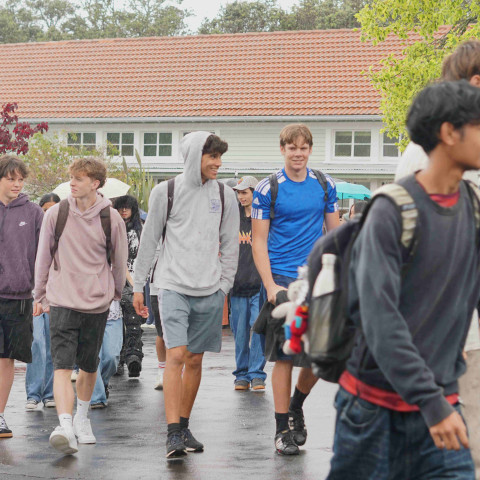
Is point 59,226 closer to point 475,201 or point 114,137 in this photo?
point 475,201

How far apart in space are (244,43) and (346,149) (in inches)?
301

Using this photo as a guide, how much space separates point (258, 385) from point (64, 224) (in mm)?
3833

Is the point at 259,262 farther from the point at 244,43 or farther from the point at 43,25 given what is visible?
the point at 43,25

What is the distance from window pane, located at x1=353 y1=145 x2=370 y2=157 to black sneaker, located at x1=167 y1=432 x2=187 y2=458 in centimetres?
2741

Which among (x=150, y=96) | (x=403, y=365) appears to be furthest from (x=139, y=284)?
(x=150, y=96)

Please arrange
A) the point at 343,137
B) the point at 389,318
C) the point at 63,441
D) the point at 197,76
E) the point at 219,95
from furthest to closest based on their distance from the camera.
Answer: the point at 197,76 → the point at 219,95 → the point at 343,137 → the point at 63,441 → the point at 389,318

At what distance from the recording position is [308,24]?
63688mm

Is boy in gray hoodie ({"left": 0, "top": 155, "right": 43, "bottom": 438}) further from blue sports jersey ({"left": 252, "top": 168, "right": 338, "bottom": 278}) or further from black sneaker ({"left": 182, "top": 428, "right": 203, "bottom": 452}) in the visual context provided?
blue sports jersey ({"left": 252, "top": 168, "right": 338, "bottom": 278})

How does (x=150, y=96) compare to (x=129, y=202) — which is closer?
(x=129, y=202)

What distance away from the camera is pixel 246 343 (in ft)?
37.9

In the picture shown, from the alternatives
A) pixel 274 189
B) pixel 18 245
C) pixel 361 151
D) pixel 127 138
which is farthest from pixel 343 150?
pixel 274 189

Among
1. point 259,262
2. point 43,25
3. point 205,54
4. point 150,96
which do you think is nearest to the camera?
point 259,262

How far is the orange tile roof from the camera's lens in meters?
35.4

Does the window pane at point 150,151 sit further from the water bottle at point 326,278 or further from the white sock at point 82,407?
the water bottle at point 326,278
